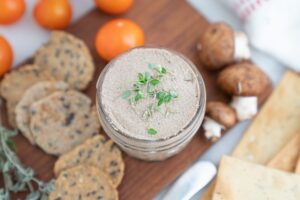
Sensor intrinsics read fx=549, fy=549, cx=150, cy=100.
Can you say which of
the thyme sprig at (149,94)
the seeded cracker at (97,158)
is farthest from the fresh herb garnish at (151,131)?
the seeded cracker at (97,158)

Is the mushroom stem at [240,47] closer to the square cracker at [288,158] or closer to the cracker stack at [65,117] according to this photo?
the square cracker at [288,158]

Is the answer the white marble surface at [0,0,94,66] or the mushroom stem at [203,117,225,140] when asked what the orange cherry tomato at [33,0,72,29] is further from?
the mushroom stem at [203,117,225,140]

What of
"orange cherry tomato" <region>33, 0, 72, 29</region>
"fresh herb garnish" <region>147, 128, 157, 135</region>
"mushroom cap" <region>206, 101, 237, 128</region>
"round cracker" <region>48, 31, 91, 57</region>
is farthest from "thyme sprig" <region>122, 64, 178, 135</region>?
"orange cherry tomato" <region>33, 0, 72, 29</region>

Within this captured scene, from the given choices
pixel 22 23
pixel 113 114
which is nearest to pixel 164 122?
pixel 113 114

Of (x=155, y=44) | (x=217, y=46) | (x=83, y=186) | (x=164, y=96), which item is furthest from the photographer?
(x=155, y=44)

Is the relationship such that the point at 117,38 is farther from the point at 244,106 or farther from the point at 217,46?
the point at 244,106

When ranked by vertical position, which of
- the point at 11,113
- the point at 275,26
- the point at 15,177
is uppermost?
the point at 275,26

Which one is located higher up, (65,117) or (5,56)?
(5,56)

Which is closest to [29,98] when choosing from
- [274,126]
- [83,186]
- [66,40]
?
[66,40]
